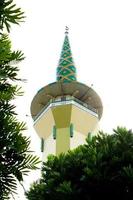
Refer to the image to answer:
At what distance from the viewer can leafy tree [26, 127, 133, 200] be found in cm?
841

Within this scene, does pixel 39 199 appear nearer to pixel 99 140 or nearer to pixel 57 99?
pixel 99 140

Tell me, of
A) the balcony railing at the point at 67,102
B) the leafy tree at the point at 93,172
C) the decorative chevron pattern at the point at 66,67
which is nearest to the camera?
the leafy tree at the point at 93,172

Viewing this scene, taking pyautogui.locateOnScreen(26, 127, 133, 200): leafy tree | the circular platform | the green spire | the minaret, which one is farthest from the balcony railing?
pyautogui.locateOnScreen(26, 127, 133, 200): leafy tree

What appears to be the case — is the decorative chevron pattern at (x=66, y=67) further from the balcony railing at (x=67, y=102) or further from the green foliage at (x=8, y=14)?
the green foliage at (x=8, y=14)

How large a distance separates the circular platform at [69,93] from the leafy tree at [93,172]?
23142mm

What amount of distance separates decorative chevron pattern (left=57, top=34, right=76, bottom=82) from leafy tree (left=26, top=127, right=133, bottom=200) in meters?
24.2

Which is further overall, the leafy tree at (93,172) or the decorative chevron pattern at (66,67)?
the decorative chevron pattern at (66,67)

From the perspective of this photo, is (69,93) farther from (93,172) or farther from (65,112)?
(93,172)

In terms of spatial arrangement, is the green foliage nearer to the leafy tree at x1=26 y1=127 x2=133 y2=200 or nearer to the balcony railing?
the leafy tree at x1=26 y1=127 x2=133 y2=200

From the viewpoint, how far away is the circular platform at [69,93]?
32.8 metres

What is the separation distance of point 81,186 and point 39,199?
0.87 meters

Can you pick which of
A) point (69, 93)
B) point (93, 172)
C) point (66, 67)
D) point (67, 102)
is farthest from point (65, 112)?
point (93, 172)

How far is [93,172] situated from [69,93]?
2487cm

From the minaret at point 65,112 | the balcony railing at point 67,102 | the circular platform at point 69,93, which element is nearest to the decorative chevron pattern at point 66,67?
the minaret at point 65,112
